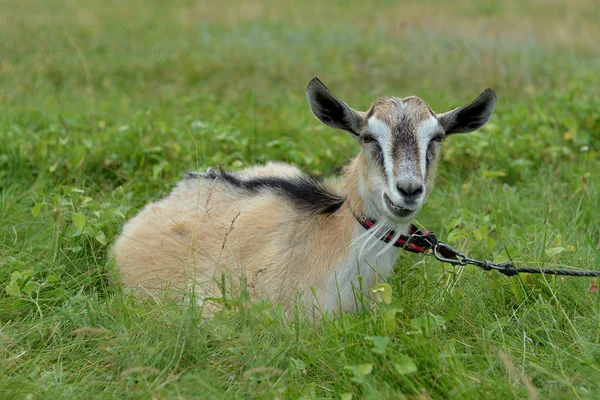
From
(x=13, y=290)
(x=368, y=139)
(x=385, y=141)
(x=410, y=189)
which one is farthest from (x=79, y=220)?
(x=410, y=189)

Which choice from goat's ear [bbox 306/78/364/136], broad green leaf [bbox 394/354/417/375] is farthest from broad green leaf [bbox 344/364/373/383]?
goat's ear [bbox 306/78/364/136]

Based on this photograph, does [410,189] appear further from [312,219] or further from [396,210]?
[312,219]

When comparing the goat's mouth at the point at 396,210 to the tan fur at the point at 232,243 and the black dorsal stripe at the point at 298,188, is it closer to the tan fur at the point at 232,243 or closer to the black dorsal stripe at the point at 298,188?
the tan fur at the point at 232,243

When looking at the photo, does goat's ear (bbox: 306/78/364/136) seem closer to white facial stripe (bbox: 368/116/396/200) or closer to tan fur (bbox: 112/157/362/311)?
white facial stripe (bbox: 368/116/396/200)

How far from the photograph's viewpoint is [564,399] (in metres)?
2.89

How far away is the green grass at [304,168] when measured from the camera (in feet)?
10.3

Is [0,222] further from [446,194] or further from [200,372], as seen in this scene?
[446,194]

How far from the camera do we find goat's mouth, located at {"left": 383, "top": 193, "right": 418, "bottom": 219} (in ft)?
11.3

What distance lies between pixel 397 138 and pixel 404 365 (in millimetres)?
1166

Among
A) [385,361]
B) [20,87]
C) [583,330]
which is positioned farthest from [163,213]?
[20,87]

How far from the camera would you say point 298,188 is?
4344mm

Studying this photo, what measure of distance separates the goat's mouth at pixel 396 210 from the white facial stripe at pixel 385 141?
0.24 ft

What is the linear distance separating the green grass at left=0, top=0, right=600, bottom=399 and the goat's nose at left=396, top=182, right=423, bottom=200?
53 cm

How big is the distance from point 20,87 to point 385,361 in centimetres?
622
